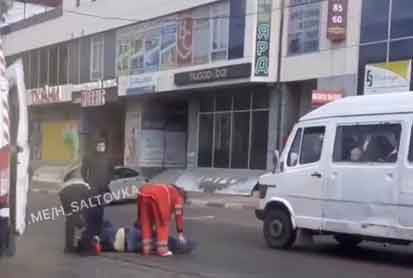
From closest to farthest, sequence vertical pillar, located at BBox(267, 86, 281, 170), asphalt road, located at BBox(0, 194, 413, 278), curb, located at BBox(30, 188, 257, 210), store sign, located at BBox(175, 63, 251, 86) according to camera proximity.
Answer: asphalt road, located at BBox(0, 194, 413, 278) → curb, located at BBox(30, 188, 257, 210) → store sign, located at BBox(175, 63, 251, 86) → vertical pillar, located at BBox(267, 86, 281, 170)

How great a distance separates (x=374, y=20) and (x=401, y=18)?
1054mm

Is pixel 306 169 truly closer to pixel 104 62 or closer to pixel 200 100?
pixel 200 100

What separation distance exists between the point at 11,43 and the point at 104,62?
11747mm

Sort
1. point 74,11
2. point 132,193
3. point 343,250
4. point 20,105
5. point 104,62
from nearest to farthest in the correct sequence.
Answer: point 20,105
point 343,250
point 132,193
point 104,62
point 74,11

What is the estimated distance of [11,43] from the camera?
149 ft

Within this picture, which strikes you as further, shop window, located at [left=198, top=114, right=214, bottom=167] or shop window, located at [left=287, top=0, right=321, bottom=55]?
shop window, located at [left=198, top=114, right=214, bottom=167]

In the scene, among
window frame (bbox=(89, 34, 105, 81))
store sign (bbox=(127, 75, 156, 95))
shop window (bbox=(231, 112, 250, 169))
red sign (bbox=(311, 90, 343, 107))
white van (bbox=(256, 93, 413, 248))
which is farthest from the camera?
window frame (bbox=(89, 34, 105, 81))

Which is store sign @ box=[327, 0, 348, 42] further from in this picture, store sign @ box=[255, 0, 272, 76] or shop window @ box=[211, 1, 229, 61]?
shop window @ box=[211, 1, 229, 61]

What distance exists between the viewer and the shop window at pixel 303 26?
2515cm

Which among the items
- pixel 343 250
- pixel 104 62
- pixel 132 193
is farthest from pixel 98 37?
pixel 343 250

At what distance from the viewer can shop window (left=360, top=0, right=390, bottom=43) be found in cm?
2294

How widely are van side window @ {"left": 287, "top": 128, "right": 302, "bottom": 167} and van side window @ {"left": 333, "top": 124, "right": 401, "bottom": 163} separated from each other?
2.70 feet

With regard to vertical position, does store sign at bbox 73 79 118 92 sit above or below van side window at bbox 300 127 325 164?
above

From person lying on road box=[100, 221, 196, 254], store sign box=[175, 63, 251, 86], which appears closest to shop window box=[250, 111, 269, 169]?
store sign box=[175, 63, 251, 86]
